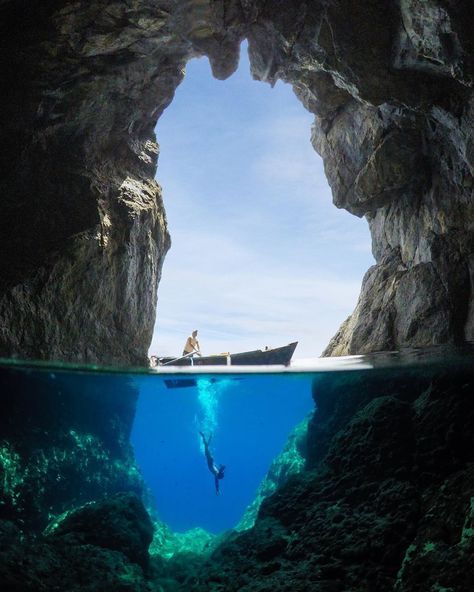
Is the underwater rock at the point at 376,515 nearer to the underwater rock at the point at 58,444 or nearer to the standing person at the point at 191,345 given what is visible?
the underwater rock at the point at 58,444

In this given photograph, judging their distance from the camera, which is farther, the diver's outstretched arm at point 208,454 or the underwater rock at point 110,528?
the diver's outstretched arm at point 208,454

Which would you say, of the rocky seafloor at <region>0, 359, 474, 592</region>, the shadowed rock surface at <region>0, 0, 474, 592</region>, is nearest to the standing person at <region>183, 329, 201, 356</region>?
the shadowed rock surface at <region>0, 0, 474, 592</region>

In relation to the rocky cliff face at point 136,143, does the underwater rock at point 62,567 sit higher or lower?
lower

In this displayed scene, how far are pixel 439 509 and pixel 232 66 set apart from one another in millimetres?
13150

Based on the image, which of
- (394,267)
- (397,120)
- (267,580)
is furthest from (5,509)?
(397,120)

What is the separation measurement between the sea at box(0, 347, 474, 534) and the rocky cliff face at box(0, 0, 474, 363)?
1015 mm

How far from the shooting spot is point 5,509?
328 inches

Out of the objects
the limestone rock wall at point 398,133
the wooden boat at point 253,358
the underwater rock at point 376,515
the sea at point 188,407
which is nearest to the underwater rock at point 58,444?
the sea at point 188,407

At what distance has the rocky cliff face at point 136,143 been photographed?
8.75 m

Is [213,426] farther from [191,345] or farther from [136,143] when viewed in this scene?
[136,143]

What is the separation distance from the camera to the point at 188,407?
47.7 ft

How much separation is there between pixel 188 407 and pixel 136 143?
32.7 ft

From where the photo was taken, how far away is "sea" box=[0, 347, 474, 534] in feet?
31.8

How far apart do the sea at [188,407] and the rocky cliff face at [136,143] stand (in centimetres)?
102
